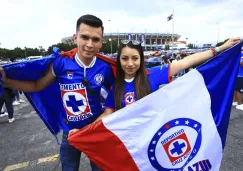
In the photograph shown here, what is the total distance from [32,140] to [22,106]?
14.0ft

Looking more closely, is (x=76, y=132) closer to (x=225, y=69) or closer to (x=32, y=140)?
(x=225, y=69)

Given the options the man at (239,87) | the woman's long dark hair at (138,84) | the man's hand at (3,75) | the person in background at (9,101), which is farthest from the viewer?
the man at (239,87)

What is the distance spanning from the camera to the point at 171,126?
1829 millimetres

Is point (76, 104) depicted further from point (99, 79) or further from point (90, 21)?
point (90, 21)

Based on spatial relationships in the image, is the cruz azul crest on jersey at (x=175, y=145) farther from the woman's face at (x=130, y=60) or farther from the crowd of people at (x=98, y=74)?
the woman's face at (x=130, y=60)

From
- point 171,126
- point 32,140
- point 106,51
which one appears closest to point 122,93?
point 171,126

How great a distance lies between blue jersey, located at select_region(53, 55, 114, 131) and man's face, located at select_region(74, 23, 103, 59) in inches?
5.5

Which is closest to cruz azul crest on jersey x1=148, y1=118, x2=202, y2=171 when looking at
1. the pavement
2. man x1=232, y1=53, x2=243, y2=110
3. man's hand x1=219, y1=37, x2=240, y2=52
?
man's hand x1=219, y1=37, x2=240, y2=52

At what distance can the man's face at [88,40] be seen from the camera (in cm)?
185

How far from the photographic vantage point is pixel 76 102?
1.97 metres

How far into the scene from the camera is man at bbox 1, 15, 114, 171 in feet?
6.13

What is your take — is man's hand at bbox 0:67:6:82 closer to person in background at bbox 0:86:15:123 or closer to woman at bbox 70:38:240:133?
woman at bbox 70:38:240:133

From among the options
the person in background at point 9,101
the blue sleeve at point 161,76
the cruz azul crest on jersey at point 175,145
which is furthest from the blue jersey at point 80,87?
the person in background at point 9,101

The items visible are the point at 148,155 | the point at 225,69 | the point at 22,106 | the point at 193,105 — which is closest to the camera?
the point at 148,155
